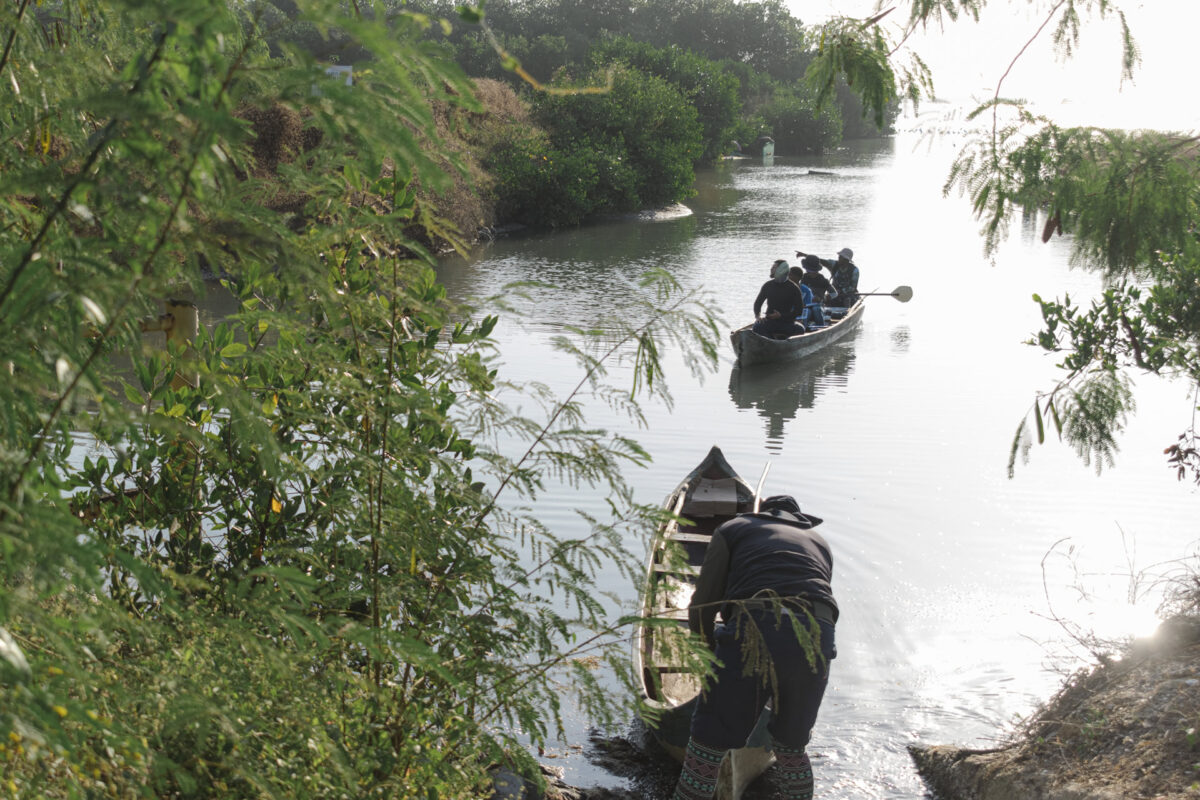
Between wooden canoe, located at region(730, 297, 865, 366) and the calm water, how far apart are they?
292 mm

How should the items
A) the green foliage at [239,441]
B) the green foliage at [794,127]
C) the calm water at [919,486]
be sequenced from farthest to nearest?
the green foliage at [794,127] < the calm water at [919,486] < the green foliage at [239,441]

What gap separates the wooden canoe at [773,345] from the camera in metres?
16.5

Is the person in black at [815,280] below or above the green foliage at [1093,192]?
below

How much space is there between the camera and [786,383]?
16547mm

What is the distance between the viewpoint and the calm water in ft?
23.5

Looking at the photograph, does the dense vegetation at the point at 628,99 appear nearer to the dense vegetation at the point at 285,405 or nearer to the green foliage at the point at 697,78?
the green foliage at the point at 697,78

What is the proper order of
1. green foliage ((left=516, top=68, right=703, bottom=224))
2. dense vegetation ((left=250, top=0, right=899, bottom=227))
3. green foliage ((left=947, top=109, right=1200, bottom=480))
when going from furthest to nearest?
green foliage ((left=516, top=68, right=703, bottom=224)), dense vegetation ((left=250, top=0, right=899, bottom=227)), green foliage ((left=947, top=109, right=1200, bottom=480))

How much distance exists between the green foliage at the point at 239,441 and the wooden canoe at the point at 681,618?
219mm

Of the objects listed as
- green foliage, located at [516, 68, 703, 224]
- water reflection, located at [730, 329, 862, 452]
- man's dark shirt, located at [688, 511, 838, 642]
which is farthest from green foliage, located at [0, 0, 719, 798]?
green foliage, located at [516, 68, 703, 224]

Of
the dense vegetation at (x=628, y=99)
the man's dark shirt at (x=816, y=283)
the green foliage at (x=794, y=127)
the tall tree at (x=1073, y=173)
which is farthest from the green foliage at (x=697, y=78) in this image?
the tall tree at (x=1073, y=173)

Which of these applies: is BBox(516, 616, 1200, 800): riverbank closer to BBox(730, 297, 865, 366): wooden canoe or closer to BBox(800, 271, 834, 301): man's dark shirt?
BBox(730, 297, 865, 366): wooden canoe

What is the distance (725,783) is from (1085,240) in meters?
3.24

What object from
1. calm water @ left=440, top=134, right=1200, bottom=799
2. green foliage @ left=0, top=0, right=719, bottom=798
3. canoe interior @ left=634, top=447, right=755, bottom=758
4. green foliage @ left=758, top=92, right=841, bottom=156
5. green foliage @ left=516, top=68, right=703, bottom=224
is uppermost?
green foliage @ left=758, top=92, right=841, bottom=156

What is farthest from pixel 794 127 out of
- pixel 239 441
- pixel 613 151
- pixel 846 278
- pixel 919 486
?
→ pixel 239 441
